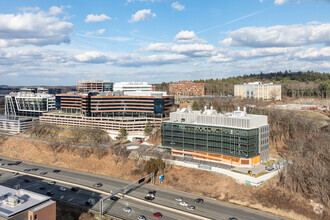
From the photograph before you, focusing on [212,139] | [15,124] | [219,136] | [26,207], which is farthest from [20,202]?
[15,124]

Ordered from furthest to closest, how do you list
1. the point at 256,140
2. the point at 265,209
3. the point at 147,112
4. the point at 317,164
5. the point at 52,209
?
the point at 147,112
the point at 256,140
the point at 317,164
the point at 265,209
the point at 52,209

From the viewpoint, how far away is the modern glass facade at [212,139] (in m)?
105

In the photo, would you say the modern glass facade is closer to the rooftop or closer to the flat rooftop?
the rooftop

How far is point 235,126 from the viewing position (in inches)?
4294

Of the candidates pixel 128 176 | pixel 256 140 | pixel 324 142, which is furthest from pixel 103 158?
pixel 324 142

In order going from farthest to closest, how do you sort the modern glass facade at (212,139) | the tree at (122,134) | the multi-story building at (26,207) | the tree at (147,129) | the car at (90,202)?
1. the tree at (147,129)
2. the tree at (122,134)
3. the modern glass facade at (212,139)
4. the car at (90,202)
5. the multi-story building at (26,207)

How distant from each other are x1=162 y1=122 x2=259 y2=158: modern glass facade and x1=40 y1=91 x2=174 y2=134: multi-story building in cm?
4016

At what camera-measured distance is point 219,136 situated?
11138 centimetres

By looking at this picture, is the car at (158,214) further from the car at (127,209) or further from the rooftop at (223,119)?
the rooftop at (223,119)

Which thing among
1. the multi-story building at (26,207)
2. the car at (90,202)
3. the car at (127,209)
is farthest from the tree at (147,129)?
the multi-story building at (26,207)

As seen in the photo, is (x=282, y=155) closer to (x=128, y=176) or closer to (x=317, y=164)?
(x=317, y=164)

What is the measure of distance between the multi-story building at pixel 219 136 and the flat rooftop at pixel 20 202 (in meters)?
65.4

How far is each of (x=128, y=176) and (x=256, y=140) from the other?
175ft

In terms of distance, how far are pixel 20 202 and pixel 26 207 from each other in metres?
3.37
